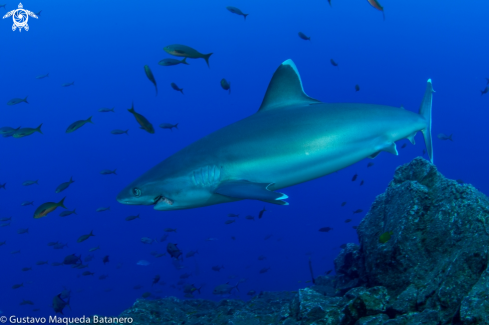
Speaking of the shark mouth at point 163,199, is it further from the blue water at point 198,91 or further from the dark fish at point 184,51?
the blue water at point 198,91

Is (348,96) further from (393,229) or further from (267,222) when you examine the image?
(393,229)

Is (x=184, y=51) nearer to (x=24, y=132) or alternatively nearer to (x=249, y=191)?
Result: (x=249, y=191)

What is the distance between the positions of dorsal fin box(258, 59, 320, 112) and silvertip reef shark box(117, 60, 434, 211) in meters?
0.47

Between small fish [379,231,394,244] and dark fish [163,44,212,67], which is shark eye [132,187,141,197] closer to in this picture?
small fish [379,231,394,244]

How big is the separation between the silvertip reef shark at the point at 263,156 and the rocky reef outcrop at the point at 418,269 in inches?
35.4

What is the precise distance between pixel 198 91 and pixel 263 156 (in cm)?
10228

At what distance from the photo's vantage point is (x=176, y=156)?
12.1 ft

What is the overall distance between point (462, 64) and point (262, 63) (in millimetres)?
65877

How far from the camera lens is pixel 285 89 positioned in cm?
427

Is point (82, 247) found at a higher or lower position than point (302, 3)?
lower

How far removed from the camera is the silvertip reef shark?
3.38m

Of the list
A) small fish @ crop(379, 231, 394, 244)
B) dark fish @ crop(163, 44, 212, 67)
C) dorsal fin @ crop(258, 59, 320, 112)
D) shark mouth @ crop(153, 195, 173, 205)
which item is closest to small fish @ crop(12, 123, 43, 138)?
dark fish @ crop(163, 44, 212, 67)

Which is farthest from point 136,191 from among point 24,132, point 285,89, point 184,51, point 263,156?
point 24,132

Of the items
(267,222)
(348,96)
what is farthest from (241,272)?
(348,96)
